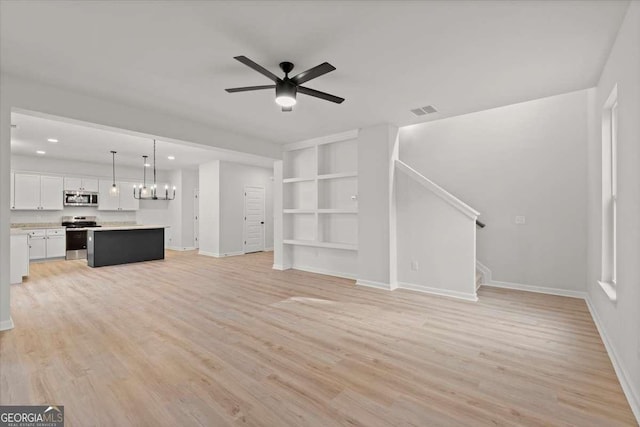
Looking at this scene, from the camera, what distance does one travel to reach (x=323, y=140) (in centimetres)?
622

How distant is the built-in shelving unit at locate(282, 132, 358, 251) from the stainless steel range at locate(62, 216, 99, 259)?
637 centimetres

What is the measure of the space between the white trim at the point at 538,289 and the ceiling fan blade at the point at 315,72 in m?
4.74

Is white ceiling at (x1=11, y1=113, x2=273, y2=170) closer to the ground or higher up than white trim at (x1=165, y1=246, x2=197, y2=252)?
higher up

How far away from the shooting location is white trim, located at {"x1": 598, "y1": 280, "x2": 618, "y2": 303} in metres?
2.65

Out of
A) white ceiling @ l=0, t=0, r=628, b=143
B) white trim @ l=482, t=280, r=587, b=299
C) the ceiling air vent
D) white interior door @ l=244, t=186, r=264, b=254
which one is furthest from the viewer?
white interior door @ l=244, t=186, r=264, b=254

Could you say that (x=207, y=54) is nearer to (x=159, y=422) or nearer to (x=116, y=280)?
(x=159, y=422)

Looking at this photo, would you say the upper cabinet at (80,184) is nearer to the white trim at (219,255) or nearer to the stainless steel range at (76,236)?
the stainless steel range at (76,236)

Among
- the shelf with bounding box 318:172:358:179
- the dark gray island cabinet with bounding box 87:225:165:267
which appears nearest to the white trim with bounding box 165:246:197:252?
the dark gray island cabinet with bounding box 87:225:165:267

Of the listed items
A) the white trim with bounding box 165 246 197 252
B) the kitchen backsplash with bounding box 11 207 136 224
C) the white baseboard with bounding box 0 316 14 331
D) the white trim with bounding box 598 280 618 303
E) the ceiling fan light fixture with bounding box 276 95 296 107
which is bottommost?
the white trim with bounding box 165 246 197 252

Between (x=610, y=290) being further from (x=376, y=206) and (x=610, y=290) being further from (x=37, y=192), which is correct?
(x=37, y=192)

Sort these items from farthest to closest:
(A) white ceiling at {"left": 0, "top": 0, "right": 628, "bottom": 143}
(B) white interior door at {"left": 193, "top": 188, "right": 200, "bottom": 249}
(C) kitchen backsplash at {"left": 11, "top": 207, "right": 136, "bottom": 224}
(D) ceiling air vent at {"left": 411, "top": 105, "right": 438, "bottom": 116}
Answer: (B) white interior door at {"left": 193, "top": 188, "right": 200, "bottom": 249} < (C) kitchen backsplash at {"left": 11, "top": 207, "right": 136, "bottom": 224} < (D) ceiling air vent at {"left": 411, "top": 105, "right": 438, "bottom": 116} < (A) white ceiling at {"left": 0, "top": 0, "right": 628, "bottom": 143}

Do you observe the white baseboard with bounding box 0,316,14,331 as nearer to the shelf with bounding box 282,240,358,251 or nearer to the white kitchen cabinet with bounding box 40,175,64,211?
the shelf with bounding box 282,240,358,251

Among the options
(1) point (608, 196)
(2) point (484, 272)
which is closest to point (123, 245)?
(2) point (484, 272)

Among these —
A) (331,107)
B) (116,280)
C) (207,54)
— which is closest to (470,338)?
(331,107)
